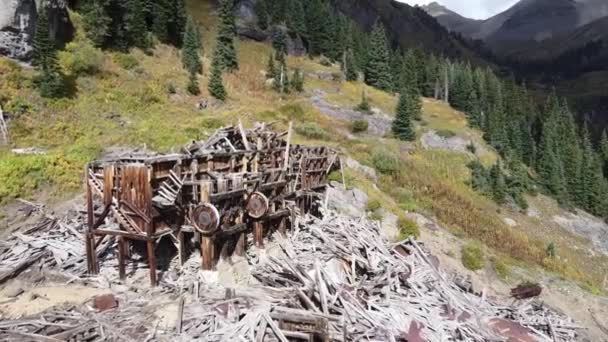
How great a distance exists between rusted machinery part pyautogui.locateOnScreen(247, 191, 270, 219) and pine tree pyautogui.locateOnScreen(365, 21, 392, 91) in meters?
60.4

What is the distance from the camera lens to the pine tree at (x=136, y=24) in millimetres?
44781

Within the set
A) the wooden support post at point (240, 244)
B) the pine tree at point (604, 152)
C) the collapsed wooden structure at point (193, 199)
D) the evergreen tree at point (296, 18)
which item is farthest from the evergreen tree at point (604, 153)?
the wooden support post at point (240, 244)

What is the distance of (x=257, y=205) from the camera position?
1822cm

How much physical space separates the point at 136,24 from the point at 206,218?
37.1 metres

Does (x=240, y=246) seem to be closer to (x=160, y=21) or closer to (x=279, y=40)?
(x=160, y=21)

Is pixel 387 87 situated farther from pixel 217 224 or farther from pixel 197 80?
pixel 217 224

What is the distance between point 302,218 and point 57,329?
13099 mm

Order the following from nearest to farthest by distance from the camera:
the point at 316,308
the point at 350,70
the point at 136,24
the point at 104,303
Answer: the point at 316,308 → the point at 104,303 → the point at 136,24 → the point at 350,70

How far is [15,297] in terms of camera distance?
47.6 ft

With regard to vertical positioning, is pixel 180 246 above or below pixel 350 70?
below

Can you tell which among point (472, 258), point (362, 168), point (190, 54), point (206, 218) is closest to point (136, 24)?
point (190, 54)

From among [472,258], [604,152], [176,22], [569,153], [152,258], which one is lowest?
[472,258]

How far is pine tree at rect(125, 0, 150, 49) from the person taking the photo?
44781 mm

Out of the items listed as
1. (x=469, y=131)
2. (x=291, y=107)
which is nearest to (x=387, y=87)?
(x=469, y=131)
